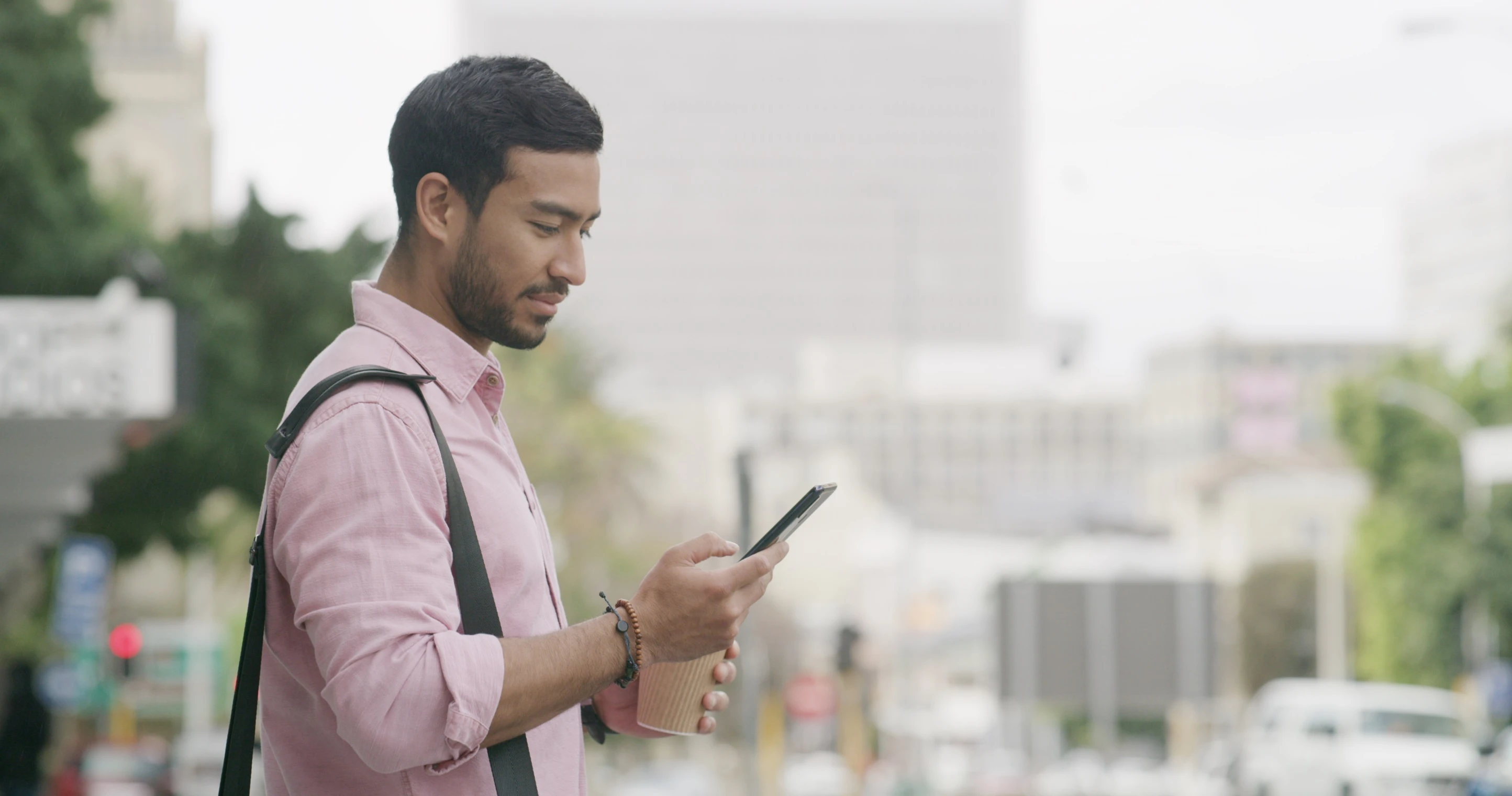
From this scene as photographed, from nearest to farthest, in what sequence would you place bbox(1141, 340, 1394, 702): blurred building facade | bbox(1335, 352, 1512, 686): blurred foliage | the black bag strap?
the black bag strap → bbox(1335, 352, 1512, 686): blurred foliage → bbox(1141, 340, 1394, 702): blurred building facade

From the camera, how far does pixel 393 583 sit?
6.41ft

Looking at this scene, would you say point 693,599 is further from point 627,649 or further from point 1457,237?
point 1457,237

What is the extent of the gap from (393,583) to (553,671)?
0.66ft

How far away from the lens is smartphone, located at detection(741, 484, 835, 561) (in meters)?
2.20

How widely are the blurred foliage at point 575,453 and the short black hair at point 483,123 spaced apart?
37.9 metres

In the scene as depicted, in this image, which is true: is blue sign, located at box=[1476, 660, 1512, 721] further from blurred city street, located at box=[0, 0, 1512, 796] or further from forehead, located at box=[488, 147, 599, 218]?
forehead, located at box=[488, 147, 599, 218]

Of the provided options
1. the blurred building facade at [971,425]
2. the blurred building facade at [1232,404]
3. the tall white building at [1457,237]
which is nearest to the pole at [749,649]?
the blurred building facade at [1232,404]

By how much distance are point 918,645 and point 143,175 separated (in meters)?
41.9

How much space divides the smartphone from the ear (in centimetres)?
50

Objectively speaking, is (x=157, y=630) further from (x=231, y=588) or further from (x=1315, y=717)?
(x=1315, y=717)

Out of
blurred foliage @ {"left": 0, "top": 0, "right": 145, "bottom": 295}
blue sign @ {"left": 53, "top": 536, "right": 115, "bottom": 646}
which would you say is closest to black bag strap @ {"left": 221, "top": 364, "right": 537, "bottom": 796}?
blurred foliage @ {"left": 0, "top": 0, "right": 145, "bottom": 295}

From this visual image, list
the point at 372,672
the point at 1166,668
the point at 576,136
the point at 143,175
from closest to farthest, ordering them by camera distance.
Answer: the point at 372,672, the point at 576,136, the point at 1166,668, the point at 143,175

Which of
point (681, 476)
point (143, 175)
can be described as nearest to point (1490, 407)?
point (143, 175)

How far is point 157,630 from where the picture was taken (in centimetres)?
5097
